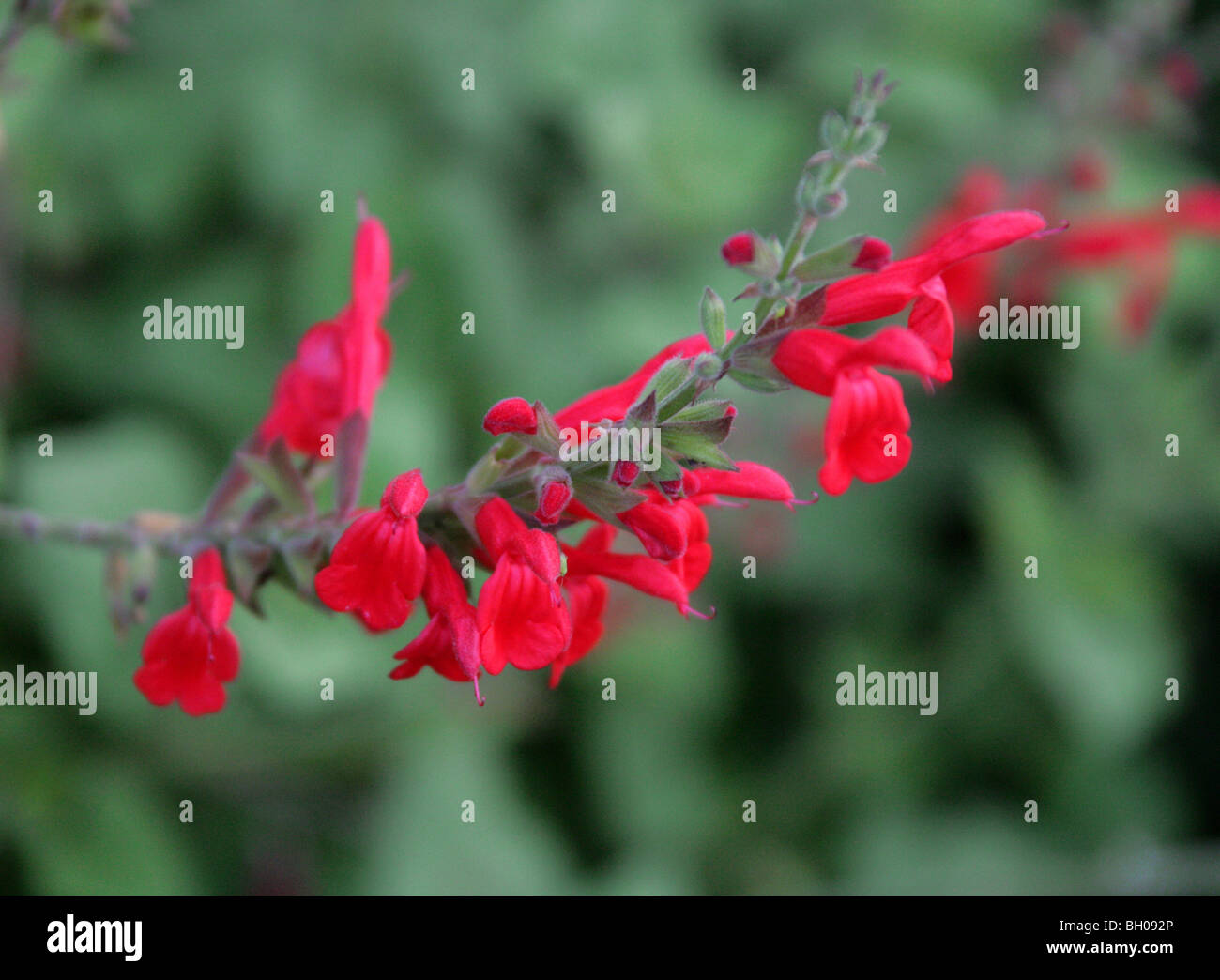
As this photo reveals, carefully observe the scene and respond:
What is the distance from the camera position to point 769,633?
12.9ft

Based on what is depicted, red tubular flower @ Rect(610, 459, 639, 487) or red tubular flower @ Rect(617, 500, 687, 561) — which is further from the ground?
red tubular flower @ Rect(610, 459, 639, 487)

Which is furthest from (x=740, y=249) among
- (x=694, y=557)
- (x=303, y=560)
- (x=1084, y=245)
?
(x=1084, y=245)

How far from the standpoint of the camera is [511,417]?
1.19m

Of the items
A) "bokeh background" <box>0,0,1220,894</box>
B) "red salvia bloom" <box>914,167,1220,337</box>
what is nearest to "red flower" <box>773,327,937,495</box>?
"bokeh background" <box>0,0,1220,894</box>

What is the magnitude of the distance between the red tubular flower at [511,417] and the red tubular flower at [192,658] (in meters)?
0.40

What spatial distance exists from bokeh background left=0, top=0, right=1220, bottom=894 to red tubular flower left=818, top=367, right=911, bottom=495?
1.87m

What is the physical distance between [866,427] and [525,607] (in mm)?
389

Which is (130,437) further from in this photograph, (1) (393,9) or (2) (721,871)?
(2) (721,871)

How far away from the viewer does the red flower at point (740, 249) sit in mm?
1111

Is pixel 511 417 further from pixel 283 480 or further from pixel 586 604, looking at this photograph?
pixel 283 480

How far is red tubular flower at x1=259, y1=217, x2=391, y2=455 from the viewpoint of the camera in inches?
58.4

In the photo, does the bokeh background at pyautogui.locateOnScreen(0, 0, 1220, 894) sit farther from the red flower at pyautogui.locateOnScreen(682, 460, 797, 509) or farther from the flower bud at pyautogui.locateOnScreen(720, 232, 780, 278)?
the flower bud at pyautogui.locateOnScreen(720, 232, 780, 278)

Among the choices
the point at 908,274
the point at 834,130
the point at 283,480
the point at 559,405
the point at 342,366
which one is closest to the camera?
the point at 834,130

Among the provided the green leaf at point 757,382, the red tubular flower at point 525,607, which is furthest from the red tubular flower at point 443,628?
the green leaf at point 757,382
